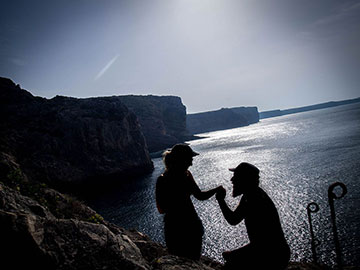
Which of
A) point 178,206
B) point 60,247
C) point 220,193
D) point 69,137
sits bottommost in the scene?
point 60,247

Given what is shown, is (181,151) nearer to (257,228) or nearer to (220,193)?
(220,193)

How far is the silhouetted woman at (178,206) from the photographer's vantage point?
3342mm

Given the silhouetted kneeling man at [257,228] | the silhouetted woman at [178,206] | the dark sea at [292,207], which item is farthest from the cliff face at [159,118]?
the silhouetted kneeling man at [257,228]

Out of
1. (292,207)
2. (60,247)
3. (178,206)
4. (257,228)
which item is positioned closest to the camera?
(60,247)

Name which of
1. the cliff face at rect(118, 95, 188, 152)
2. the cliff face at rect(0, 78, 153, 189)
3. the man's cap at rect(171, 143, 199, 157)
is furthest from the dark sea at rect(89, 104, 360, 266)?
the cliff face at rect(118, 95, 188, 152)

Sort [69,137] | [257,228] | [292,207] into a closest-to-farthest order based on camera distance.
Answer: [257,228] → [292,207] → [69,137]

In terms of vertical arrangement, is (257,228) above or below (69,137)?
below

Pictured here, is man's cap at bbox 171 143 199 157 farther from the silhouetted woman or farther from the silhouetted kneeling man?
the silhouetted kneeling man

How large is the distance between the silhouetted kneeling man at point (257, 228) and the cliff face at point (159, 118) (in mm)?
92512

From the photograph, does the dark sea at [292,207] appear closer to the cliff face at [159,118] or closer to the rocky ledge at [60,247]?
the rocky ledge at [60,247]

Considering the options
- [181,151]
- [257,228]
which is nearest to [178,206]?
[181,151]

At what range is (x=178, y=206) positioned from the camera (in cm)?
336

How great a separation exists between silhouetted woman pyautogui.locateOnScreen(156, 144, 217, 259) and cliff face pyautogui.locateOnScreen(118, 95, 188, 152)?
302 feet

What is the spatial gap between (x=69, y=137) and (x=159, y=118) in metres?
76.7
